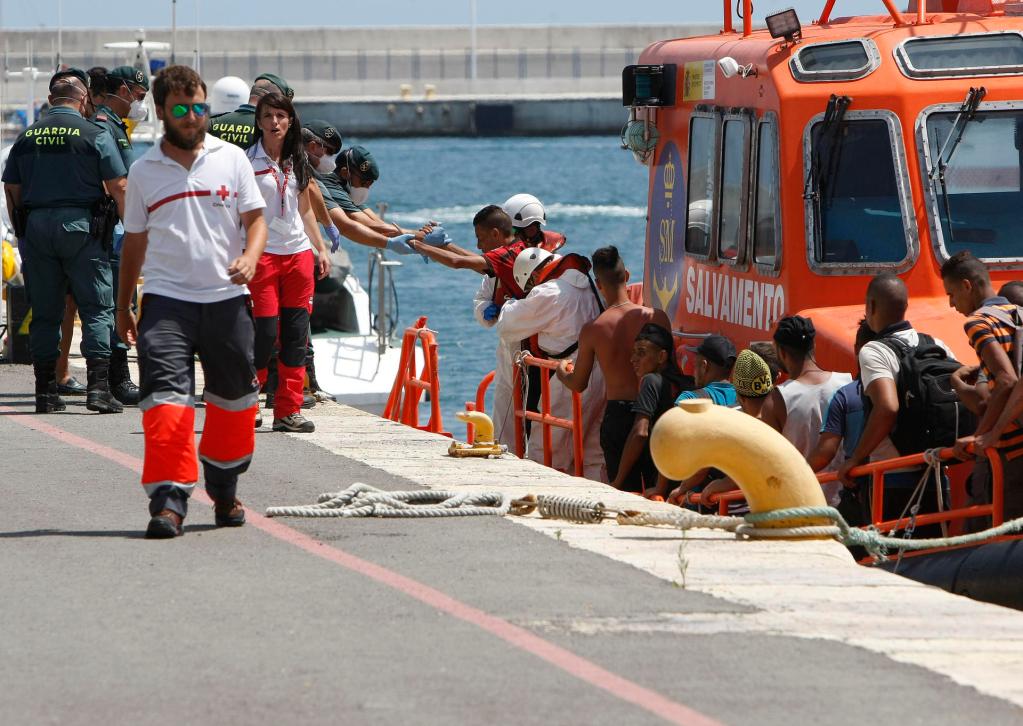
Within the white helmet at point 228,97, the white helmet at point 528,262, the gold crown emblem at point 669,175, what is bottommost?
the white helmet at point 528,262

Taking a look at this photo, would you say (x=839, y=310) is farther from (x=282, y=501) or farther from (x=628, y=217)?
(x=628, y=217)

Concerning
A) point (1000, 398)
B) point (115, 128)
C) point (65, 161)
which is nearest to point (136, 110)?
point (115, 128)

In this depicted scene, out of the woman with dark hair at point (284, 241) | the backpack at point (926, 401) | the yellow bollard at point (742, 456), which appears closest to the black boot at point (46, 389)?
the woman with dark hair at point (284, 241)

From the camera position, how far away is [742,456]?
722 centimetres

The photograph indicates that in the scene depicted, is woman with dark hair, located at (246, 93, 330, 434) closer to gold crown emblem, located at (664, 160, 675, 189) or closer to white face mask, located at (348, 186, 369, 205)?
white face mask, located at (348, 186, 369, 205)

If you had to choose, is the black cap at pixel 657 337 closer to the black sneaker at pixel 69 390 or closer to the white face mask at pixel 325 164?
the white face mask at pixel 325 164

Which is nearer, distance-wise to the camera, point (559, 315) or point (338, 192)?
point (559, 315)

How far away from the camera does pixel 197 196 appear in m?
7.24

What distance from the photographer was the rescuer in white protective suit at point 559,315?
10984mm

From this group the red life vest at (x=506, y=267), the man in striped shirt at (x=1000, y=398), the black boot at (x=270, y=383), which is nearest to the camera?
the man in striped shirt at (x=1000, y=398)

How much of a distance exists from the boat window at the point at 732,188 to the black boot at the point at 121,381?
12.9ft

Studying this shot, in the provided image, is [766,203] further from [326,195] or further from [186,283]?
[186,283]

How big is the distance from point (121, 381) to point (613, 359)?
3444 mm

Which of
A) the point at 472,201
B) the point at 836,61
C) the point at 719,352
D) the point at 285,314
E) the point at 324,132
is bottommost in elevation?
the point at 472,201
